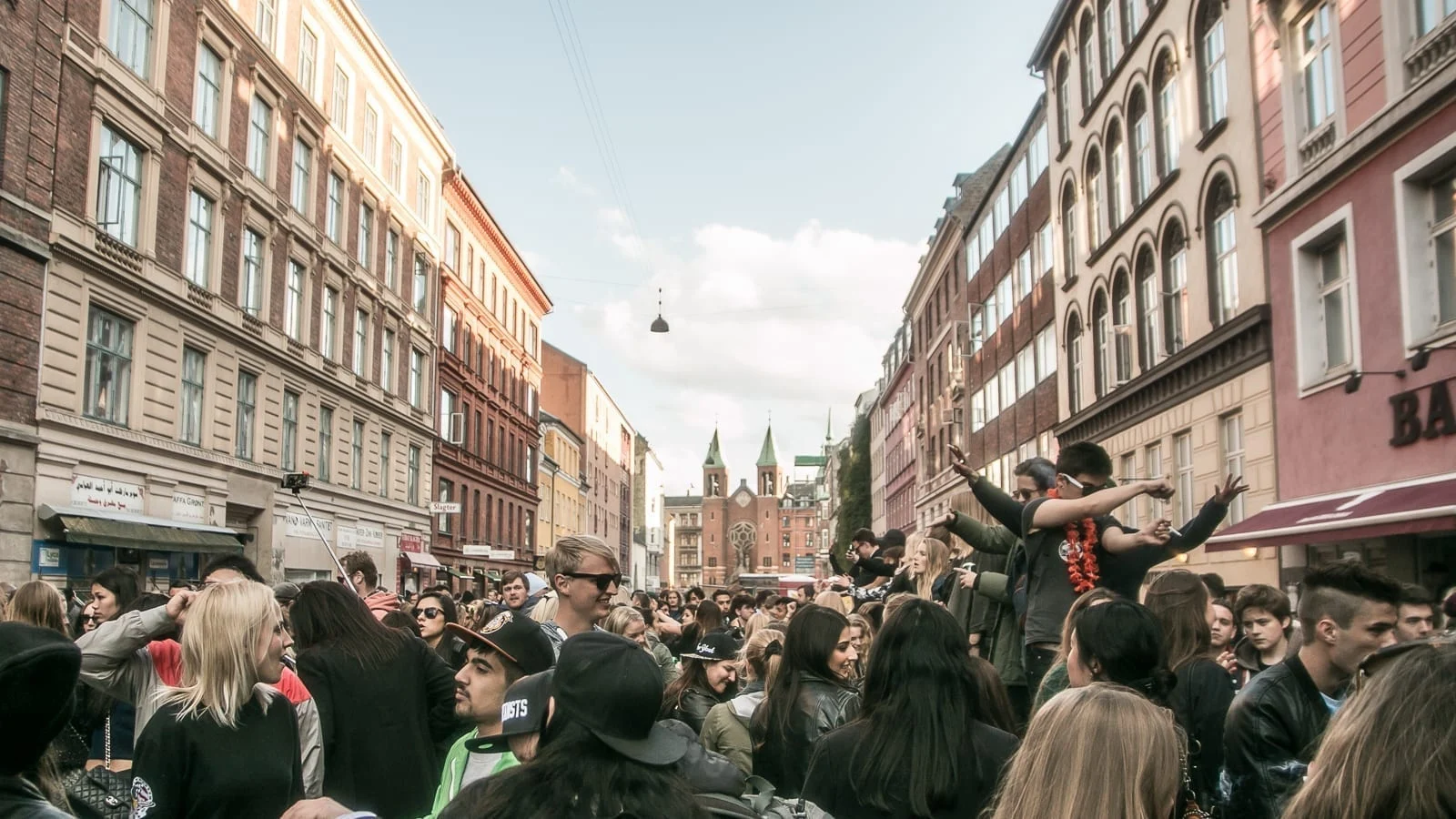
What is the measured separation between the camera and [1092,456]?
19.1 feet

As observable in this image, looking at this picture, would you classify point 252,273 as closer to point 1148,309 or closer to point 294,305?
point 294,305

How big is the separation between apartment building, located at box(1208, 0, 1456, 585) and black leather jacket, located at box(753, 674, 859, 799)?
9.16 meters

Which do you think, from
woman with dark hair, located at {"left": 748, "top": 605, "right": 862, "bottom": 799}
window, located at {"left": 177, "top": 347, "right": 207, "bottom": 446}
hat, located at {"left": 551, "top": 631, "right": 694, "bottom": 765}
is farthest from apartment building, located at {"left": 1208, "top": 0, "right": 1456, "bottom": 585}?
window, located at {"left": 177, "top": 347, "right": 207, "bottom": 446}

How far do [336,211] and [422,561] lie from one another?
12.3 meters

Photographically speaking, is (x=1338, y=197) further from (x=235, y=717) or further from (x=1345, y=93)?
(x=235, y=717)

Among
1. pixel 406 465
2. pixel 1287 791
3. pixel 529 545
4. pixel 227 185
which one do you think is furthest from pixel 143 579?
pixel 529 545

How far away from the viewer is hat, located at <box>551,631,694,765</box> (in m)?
2.77

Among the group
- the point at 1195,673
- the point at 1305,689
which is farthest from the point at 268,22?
the point at 1305,689

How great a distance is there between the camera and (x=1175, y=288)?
22609 mm

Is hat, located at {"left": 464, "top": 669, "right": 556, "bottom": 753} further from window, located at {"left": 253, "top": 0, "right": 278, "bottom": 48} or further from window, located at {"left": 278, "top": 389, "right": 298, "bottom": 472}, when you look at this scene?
window, located at {"left": 278, "top": 389, "right": 298, "bottom": 472}

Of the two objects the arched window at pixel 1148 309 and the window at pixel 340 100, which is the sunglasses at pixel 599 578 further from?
the window at pixel 340 100

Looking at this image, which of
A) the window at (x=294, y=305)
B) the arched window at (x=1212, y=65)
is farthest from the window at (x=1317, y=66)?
the window at (x=294, y=305)

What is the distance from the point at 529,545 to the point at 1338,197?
172ft

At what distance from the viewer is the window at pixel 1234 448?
1964 centimetres
